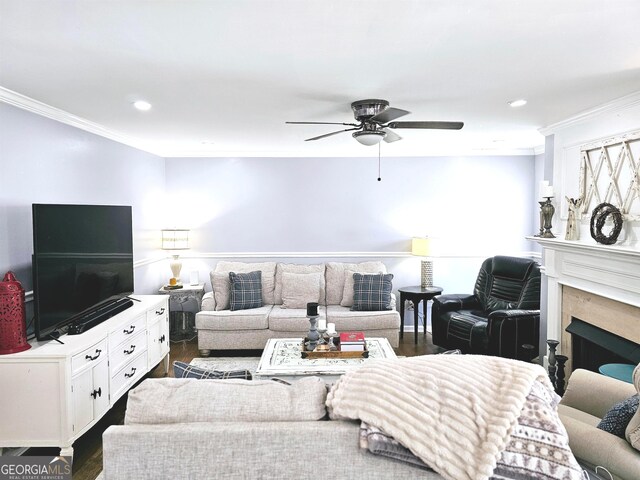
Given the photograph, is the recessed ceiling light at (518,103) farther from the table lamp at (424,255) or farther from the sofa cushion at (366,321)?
the sofa cushion at (366,321)

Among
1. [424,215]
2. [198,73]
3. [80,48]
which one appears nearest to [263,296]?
[424,215]

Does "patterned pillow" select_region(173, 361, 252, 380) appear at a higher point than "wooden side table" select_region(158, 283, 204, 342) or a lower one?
higher

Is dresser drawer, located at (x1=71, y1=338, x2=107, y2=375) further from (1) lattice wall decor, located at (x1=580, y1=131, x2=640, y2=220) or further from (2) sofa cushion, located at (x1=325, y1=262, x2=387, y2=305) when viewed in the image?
(1) lattice wall decor, located at (x1=580, y1=131, x2=640, y2=220)

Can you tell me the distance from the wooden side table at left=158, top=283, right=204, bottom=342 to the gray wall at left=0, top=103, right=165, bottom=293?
431 mm

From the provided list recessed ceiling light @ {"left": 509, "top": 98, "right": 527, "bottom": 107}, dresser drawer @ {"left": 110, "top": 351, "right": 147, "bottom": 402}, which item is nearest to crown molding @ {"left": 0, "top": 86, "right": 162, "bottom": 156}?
dresser drawer @ {"left": 110, "top": 351, "right": 147, "bottom": 402}

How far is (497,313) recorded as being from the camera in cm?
386

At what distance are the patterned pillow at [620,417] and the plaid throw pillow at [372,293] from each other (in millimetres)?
2902

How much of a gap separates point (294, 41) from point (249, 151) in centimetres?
351

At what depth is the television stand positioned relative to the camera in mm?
2812

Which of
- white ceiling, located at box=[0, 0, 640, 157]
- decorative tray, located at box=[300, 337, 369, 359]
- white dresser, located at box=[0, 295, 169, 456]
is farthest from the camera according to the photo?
decorative tray, located at box=[300, 337, 369, 359]

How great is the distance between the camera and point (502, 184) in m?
5.35

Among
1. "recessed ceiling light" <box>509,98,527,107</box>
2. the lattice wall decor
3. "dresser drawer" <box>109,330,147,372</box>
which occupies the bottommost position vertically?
"dresser drawer" <box>109,330,147,372</box>

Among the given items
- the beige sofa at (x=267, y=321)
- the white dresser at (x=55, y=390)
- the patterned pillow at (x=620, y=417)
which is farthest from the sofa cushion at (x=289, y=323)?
the patterned pillow at (x=620, y=417)

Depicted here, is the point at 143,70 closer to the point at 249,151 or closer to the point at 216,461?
the point at 216,461
